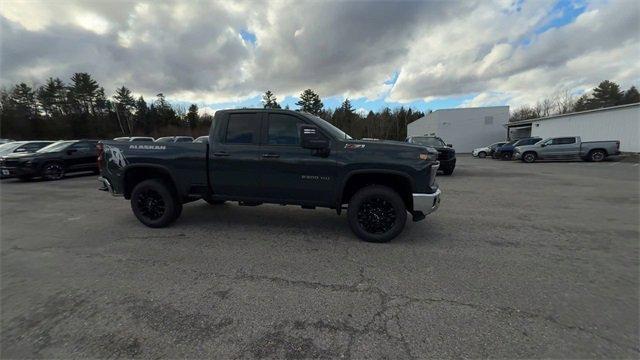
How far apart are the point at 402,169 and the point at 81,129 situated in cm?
6705

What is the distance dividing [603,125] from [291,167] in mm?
29972

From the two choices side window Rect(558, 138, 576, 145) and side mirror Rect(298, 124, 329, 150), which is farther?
side window Rect(558, 138, 576, 145)

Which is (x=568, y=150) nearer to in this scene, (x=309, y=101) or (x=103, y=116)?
(x=309, y=101)

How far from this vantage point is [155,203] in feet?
17.2

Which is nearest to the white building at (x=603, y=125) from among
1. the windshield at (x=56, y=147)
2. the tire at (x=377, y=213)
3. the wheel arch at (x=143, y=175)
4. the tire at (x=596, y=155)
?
the tire at (x=596, y=155)

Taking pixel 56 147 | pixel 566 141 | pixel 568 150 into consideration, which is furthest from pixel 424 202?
pixel 566 141

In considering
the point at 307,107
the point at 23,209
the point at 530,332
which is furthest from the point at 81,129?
the point at 530,332

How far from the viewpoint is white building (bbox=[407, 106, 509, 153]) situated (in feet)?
130

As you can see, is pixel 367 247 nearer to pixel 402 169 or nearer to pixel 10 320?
pixel 402 169

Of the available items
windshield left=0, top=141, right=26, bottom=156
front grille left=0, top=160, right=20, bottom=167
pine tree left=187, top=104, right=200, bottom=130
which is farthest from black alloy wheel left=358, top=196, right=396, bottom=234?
pine tree left=187, top=104, right=200, bottom=130

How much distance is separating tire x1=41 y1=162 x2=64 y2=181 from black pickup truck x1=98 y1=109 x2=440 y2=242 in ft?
32.8

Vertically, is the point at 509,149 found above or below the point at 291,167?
above

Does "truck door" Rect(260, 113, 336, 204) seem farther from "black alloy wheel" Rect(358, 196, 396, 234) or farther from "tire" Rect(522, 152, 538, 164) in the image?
"tire" Rect(522, 152, 538, 164)

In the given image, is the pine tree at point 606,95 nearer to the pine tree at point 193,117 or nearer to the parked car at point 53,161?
the parked car at point 53,161
